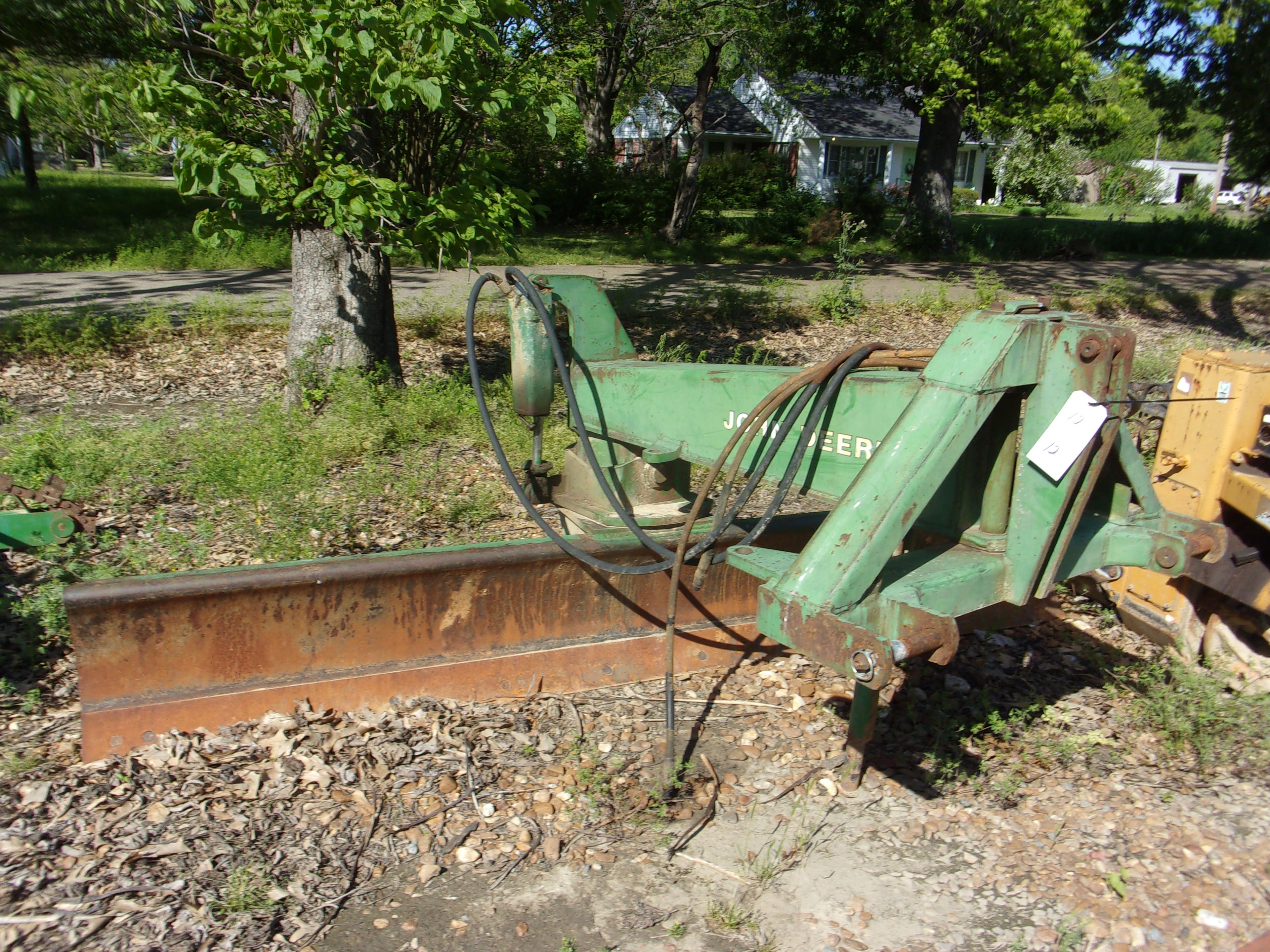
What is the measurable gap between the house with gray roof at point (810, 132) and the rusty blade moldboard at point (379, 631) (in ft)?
105

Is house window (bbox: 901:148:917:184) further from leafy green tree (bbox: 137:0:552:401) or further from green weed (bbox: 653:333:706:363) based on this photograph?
leafy green tree (bbox: 137:0:552:401)

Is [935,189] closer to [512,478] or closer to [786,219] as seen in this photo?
[786,219]

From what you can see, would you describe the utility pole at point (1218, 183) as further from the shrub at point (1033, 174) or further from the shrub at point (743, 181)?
the shrub at point (743, 181)

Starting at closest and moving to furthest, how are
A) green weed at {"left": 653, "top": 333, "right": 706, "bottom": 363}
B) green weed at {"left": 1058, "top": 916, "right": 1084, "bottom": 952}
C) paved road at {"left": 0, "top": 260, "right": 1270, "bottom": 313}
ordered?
green weed at {"left": 1058, "top": 916, "right": 1084, "bottom": 952} < green weed at {"left": 653, "top": 333, "right": 706, "bottom": 363} < paved road at {"left": 0, "top": 260, "right": 1270, "bottom": 313}

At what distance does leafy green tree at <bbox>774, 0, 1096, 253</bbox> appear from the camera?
10523 millimetres

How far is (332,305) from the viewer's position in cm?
646

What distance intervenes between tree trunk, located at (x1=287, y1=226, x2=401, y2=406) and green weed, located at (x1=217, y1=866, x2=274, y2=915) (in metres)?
4.20

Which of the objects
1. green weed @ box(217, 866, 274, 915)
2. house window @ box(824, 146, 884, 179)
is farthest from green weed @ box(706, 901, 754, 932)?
house window @ box(824, 146, 884, 179)

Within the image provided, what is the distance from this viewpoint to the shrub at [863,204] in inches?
808

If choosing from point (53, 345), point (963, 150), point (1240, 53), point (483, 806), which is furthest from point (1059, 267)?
point (963, 150)

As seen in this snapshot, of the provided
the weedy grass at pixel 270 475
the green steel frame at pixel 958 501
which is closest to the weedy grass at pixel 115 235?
the weedy grass at pixel 270 475

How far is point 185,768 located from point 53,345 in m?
5.60

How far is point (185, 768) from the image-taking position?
304 centimetres

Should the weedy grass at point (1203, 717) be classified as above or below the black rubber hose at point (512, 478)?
below
